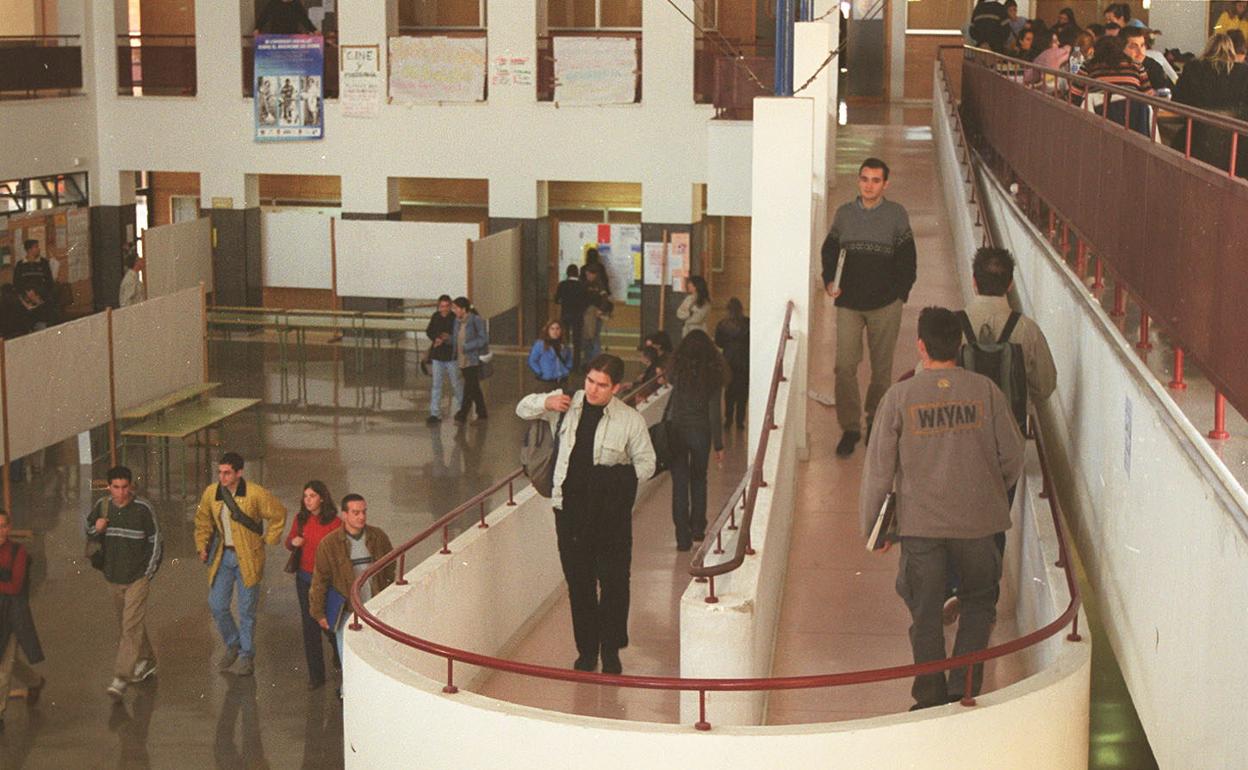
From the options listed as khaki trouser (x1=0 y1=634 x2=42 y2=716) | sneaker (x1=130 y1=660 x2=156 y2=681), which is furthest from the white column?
khaki trouser (x1=0 y1=634 x2=42 y2=716)

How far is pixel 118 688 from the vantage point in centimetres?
1106

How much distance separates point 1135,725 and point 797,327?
3185 millimetres

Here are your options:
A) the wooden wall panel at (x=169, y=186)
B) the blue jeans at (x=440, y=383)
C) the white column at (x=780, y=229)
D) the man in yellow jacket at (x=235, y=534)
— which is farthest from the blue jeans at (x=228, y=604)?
the wooden wall panel at (x=169, y=186)

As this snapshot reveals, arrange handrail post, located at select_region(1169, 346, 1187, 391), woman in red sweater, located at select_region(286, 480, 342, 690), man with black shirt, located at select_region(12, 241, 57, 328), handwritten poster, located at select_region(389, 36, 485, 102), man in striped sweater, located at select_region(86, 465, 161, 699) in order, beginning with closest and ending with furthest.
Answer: handrail post, located at select_region(1169, 346, 1187, 391)
woman in red sweater, located at select_region(286, 480, 342, 690)
man in striped sweater, located at select_region(86, 465, 161, 699)
man with black shirt, located at select_region(12, 241, 57, 328)
handwritten poster, located at select_region(389, 36, 485, 102)

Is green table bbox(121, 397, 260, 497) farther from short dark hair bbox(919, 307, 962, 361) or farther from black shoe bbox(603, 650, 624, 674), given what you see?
short dark hair bbox(919, 307, 962, 361)

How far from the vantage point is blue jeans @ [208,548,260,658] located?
1106 centimetres

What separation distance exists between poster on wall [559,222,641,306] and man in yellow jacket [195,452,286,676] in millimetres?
15398

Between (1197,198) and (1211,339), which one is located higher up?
(1197,198)

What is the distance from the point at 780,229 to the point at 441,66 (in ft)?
54.0

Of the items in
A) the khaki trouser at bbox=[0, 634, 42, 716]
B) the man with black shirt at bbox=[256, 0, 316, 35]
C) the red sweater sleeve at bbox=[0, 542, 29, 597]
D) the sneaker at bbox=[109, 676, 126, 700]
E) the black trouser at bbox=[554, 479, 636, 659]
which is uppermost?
the man with black shirt at bbox=[256, 0, 316, 35]

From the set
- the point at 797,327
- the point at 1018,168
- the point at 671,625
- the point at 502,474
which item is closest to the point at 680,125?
the point at 502,474

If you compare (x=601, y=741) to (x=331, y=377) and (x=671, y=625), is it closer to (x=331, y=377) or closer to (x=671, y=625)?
(x=671, y=625)

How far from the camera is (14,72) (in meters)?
25.0

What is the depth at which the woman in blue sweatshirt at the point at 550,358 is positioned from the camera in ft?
60.5
